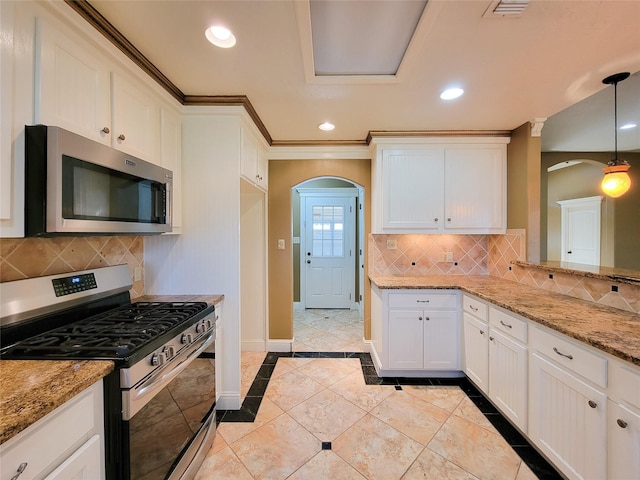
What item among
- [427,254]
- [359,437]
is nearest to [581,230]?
[427,254]

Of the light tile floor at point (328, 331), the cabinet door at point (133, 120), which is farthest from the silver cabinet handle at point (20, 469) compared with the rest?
the light tile floor at point (328, 331)

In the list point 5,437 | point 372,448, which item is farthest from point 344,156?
point 5,437

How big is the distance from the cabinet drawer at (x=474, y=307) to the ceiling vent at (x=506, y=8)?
1.81 metres

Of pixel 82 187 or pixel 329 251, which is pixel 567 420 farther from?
pixel 329 251

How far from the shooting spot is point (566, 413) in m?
1.35

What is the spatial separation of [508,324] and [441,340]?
28.9 inches

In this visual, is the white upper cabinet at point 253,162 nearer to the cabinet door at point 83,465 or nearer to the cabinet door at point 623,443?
the cabinet door at point 83,465

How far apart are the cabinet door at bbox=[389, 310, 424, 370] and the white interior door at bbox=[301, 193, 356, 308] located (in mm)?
2360

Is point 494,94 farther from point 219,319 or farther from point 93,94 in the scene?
point 219,319

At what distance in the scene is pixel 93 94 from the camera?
129 centimetres

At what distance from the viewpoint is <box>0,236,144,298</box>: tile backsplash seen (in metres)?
1.19

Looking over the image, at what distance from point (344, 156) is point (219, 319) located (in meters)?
2.12

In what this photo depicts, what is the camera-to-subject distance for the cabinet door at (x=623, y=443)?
1.04m

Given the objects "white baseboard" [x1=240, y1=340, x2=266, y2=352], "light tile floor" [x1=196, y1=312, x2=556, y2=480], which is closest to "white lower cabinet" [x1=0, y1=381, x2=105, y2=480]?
"light tile floor" [x1=196, y1=312, x2=556, y2=480]
